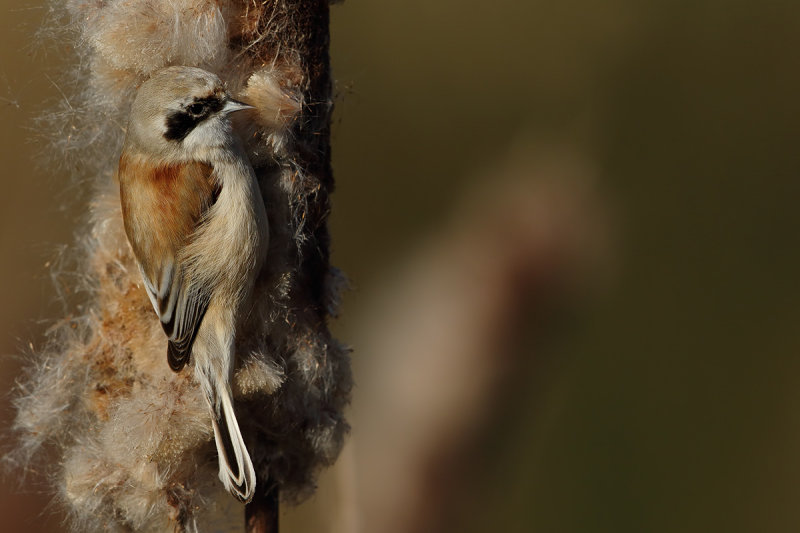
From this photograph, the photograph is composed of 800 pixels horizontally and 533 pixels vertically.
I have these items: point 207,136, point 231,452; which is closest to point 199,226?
point 207,136

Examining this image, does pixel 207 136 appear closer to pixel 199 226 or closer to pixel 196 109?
pixel 196 109

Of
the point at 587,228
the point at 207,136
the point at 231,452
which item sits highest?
the point at 207,136

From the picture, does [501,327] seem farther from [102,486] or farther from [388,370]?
[102,486]

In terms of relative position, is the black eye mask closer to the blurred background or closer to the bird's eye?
the bird's eye

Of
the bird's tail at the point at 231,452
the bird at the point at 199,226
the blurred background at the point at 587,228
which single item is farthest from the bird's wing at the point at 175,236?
the blurred background at the point at 587,228

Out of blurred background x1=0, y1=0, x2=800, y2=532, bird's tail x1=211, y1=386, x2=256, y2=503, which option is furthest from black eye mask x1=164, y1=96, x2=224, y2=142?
blurred background x1=0, y1=0, x2=800, y2=532

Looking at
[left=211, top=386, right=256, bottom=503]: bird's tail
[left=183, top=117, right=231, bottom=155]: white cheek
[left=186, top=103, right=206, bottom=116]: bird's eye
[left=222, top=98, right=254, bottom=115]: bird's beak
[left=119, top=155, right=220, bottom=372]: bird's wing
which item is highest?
[left=222, top=98, right=254, bottom=115]: bird's beak

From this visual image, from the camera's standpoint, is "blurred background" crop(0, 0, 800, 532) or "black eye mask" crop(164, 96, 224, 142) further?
"blurred background" crop(0, 0, 800, 532)

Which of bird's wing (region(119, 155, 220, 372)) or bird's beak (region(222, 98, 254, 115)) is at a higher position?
bird's beak (region(222, 98, 254, 115))
